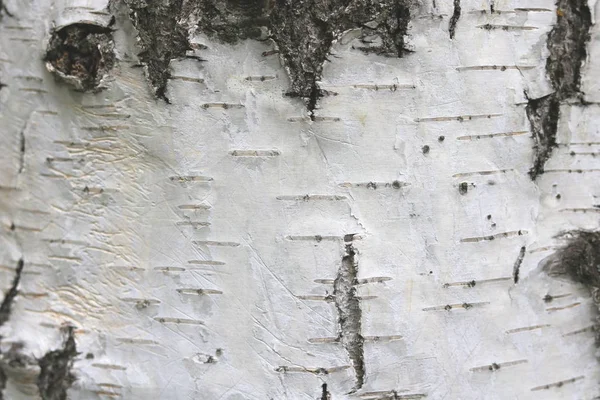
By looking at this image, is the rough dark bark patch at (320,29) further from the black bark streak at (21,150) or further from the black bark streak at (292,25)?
the black bark streak at (21,150)

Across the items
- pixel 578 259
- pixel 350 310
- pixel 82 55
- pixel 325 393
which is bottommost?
pixel 325 393

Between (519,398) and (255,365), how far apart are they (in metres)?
0.45

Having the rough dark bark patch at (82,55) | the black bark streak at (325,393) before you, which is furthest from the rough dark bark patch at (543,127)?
the rough dark bark patch at (82,55)

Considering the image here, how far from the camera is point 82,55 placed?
2.68 feet

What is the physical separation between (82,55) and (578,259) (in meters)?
0.90

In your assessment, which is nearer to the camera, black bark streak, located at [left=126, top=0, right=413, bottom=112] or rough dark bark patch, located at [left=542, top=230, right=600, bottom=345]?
black bark streak, located at [left=126, top=0, right=413, bottom=112]

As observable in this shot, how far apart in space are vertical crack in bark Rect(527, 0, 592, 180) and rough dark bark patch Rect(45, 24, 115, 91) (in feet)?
2.25

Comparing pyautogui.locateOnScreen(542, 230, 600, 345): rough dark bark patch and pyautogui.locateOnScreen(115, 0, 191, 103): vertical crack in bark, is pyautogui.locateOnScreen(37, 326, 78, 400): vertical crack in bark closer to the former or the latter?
pyautogui.locateOnScreen(115, 0, 191, 103): vertical crack in bark

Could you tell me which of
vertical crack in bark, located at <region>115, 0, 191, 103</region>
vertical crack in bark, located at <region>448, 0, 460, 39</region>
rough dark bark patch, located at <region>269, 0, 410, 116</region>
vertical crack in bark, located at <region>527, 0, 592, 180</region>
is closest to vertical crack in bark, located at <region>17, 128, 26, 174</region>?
vertical crack in bark, located at <region>115, 0, 191, 103</region>

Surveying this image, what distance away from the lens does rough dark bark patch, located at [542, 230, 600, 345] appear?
0.88 m

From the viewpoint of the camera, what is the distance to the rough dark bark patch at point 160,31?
2.59ft

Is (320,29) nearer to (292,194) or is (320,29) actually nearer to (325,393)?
(292,194)

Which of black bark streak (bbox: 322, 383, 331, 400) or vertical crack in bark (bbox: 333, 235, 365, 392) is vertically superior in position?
vertical crack in bark (bbox: 333, 235, 365, 392)

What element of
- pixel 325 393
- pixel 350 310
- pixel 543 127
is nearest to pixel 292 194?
pixel 350 310
